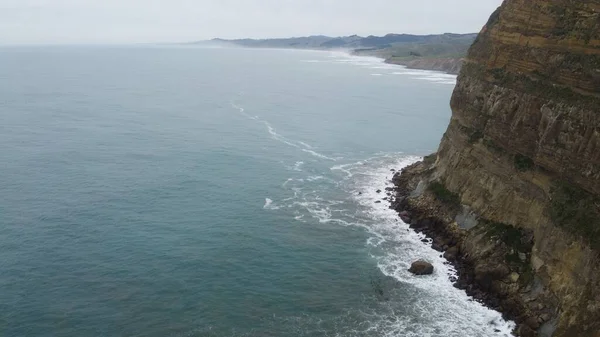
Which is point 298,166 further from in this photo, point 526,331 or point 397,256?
point 526,331

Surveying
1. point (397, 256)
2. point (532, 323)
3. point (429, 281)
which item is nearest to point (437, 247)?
point (397, 256)

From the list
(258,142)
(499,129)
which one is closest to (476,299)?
(499,129)

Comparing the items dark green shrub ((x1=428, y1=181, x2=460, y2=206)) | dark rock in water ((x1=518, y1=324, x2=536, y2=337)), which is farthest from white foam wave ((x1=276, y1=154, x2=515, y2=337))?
dark green shrub ((x1=428, y1=181, x2=460, y2=206))

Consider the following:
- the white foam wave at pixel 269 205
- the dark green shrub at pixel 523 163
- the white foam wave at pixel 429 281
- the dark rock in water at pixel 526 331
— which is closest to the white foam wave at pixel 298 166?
the white foam wave at pixel 429 281

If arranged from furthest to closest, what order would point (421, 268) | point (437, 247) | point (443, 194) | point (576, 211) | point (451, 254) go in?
point (443, 194) → point (437, 247) → point (451, 254) → point (421, 268) → point (576, 211)

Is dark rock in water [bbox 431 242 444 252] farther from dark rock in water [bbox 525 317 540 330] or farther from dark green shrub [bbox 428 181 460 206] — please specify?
dark rock in water [bbox 525 317 540 330]

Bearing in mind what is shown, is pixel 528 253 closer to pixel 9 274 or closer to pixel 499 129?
pixel 499 129
